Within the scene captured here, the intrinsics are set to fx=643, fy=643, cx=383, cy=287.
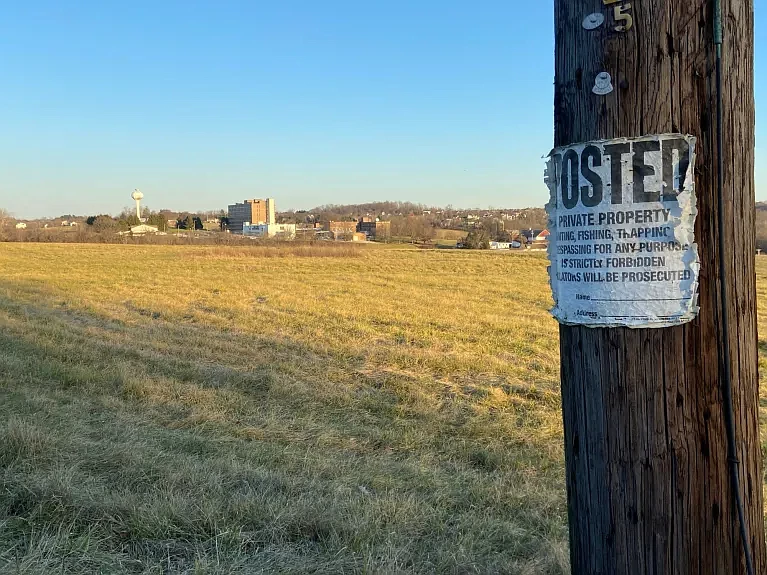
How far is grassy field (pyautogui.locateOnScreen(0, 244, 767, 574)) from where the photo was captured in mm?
3031

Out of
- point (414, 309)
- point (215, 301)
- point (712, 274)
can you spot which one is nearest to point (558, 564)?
point (712, 274)

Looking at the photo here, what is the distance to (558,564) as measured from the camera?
9.73 ft

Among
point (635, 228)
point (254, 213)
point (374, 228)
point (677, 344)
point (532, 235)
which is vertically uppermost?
Result: point (254, 213)

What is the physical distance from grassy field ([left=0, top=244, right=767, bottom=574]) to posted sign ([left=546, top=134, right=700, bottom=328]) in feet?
5.95

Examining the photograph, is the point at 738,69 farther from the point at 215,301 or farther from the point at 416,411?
the point at 215,301

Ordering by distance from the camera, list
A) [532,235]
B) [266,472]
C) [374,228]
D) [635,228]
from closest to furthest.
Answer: [635,228] → [266,472] → [532,235] → [374,228]

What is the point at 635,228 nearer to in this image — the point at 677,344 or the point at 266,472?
the point at 677,344

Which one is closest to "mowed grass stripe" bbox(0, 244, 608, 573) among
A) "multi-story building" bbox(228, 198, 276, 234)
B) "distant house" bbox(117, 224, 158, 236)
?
"distant house" bbox(117, 224, 158, 236)

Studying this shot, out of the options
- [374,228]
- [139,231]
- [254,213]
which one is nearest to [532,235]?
[374,228]

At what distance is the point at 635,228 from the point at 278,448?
377 cm

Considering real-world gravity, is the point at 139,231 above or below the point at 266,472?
above

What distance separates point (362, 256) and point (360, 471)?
133ft

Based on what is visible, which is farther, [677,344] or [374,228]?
[374,228]

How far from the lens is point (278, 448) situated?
479 cm
